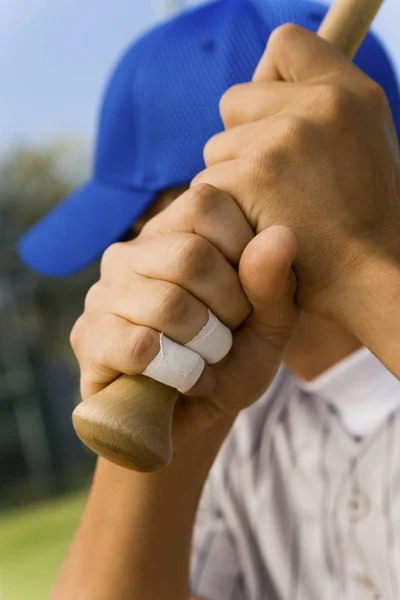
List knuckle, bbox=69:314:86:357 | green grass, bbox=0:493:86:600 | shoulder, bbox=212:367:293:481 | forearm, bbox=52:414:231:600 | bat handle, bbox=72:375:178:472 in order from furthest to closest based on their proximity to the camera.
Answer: green grass, bbox=0:493:86:600
shoulder, bbox=212:367:293:481
forearm, bbox=52:414:231:600
knuckle, bbox=69:314:86:357
bat handle, bbox=72:375:178:472

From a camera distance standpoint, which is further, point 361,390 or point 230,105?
point 361,390

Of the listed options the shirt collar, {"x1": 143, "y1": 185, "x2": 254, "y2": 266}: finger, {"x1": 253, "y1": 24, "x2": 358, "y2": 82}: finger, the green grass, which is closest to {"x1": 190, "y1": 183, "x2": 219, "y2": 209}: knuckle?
{"x1": 143, "y1": 185, "x2": 254, "y2": 266}: finger

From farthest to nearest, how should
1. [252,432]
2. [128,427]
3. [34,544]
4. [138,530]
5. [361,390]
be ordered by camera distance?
[34,544] → [252,432] → [361,390] → [138,530] → [128,427]

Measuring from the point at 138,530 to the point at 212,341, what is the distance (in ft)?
0.87

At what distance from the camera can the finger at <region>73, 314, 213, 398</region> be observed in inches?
15.3

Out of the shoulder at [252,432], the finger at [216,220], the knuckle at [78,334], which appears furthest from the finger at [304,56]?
the shoulder at [252,432]

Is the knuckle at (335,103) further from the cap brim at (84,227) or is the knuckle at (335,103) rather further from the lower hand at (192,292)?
the cap brim at (84,227)

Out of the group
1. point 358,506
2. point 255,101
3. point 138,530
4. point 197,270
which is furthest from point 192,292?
point 358,506

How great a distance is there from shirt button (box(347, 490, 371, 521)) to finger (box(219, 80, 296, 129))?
0.42 m

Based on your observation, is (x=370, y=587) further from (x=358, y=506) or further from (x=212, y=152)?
(x=212, y=152)

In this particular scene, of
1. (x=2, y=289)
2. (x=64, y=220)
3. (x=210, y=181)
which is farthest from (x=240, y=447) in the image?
(x=2, y=289)

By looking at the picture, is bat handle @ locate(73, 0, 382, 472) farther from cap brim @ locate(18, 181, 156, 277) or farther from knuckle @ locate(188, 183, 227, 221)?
cap brim @ locate(18, 181, 156, 277)

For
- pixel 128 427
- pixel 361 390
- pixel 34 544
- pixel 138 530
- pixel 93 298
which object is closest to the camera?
pixel 128 427

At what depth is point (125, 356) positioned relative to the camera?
391 millimetres
